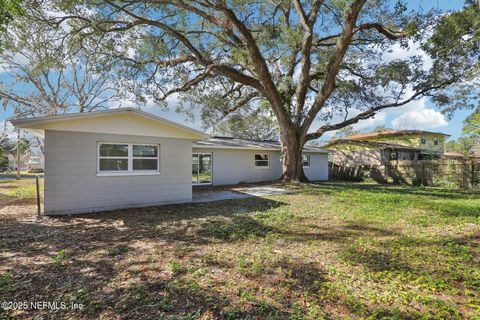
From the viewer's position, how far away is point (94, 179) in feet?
25.0

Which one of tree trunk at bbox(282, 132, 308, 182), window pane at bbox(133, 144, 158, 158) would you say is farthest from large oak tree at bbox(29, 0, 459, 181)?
window pane at bbox(133, 144, 158, 158)

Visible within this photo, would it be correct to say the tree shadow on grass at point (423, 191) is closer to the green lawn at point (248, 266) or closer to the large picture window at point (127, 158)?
the green lawn at point (248, 266)

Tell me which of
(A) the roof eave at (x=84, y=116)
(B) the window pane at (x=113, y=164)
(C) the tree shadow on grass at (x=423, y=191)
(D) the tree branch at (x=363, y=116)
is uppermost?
(D) the tree branch at (x=363, y=116)

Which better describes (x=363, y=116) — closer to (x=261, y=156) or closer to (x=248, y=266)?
(x=261, y=156)

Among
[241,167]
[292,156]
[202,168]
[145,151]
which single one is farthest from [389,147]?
[145,151]

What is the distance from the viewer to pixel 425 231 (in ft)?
18.4

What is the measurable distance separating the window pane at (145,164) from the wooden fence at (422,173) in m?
16.3

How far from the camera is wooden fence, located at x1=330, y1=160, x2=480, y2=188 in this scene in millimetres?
13997

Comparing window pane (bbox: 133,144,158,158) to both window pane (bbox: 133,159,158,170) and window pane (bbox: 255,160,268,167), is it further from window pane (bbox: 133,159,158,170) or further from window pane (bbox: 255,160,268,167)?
window pane (bbox: 255,160,268,167)

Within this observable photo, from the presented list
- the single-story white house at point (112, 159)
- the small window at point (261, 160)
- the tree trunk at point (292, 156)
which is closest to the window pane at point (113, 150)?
the single-story white house at point (112, 159)

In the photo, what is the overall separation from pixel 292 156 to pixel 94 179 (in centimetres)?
1032

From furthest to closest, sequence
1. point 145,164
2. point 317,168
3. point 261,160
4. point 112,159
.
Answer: point 317,168
point 261,160
point 145,164
point 112,159

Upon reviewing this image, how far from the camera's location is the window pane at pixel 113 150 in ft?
25.7

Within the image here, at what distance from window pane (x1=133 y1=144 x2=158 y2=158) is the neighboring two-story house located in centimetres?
1617
